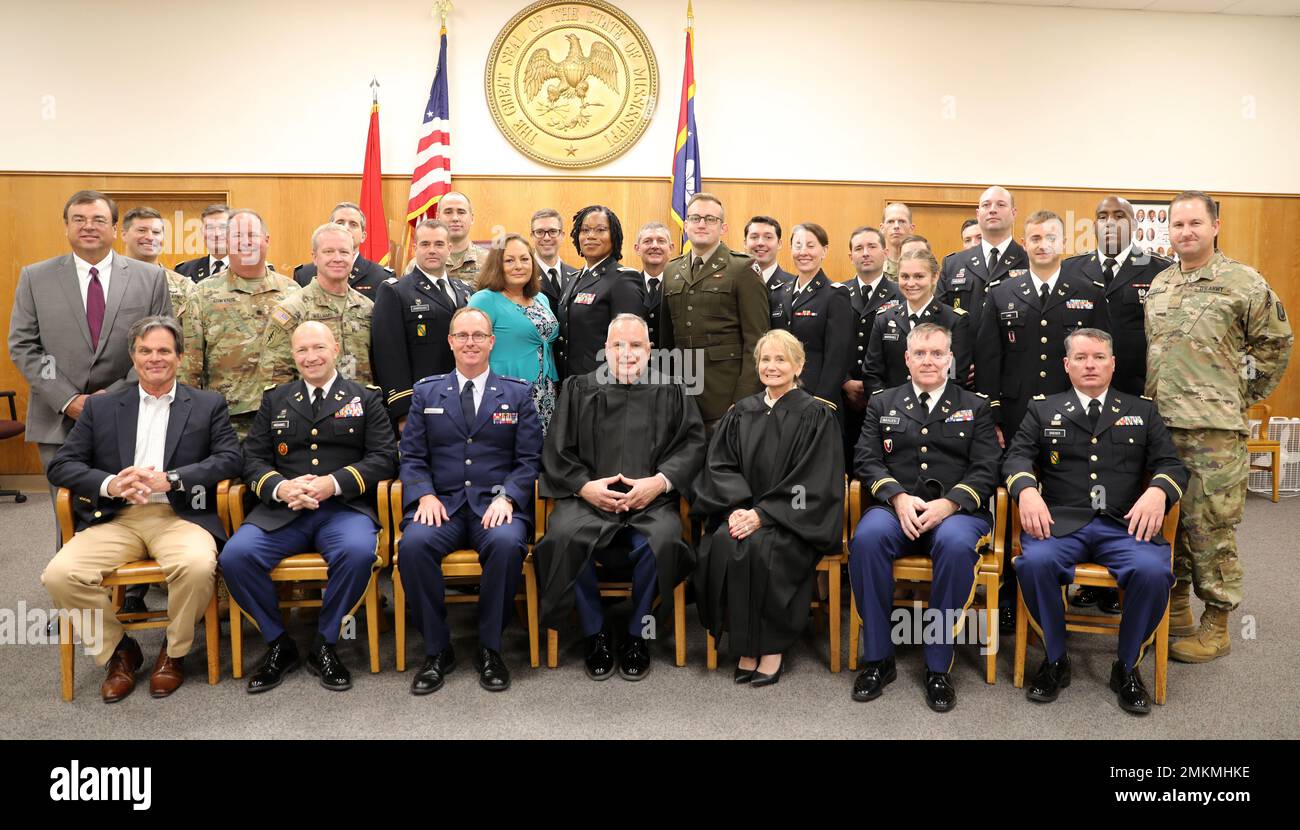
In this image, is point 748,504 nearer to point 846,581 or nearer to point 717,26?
point 846,581

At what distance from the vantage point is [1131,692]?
9.84 feet

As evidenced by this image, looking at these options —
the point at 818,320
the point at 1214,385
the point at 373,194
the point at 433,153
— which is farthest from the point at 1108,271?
the point at 373,194

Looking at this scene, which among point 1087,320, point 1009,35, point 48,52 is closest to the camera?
point 1087,320

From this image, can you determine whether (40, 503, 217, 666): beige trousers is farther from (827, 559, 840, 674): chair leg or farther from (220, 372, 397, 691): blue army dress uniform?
(827, 559, 840, 674): chair leg

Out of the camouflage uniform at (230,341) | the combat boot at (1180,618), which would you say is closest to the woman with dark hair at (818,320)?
the combat boot at (1180,618)

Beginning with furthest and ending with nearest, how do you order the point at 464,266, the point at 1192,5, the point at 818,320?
the point at 1192,5, the point at 464,266, the point at 818,320

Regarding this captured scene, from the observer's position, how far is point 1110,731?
283 cm

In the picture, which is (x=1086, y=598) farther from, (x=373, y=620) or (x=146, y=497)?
(x=146, y=497)

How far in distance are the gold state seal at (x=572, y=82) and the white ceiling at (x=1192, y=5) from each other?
2.88m

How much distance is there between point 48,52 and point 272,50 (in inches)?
71.9

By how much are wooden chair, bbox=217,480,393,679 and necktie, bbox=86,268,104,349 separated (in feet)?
3.72

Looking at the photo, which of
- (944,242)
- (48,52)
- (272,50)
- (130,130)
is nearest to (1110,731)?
(944,242)

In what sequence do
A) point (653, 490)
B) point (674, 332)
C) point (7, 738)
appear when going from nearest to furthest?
point (7, 738) → point (653, 490) → point (674, 332)

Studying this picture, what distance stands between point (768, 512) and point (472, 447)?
1.28 m
